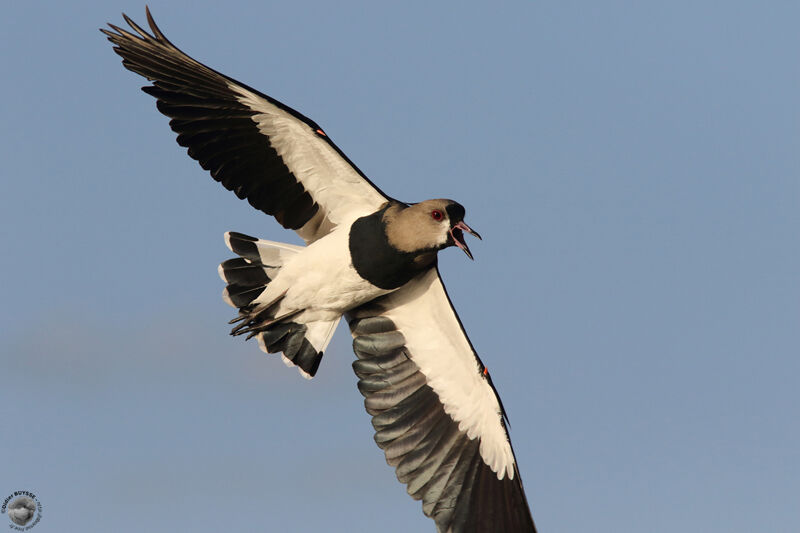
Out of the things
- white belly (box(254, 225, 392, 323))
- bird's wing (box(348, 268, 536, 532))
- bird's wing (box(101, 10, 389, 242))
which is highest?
bird's wing (box(101, 10, 389, 242))

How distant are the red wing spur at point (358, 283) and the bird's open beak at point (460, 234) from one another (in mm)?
16

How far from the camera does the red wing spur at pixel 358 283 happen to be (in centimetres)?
1282

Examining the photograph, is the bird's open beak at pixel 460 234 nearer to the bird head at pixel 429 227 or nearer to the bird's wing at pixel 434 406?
the bird head at pixel 429 227

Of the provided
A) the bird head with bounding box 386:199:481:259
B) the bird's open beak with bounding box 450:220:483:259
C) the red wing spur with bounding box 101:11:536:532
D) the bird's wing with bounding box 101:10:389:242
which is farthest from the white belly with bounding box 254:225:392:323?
the bird's open beak with bounding box 450:220:483:259

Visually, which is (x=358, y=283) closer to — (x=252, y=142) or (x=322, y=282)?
(x=322, y=282)

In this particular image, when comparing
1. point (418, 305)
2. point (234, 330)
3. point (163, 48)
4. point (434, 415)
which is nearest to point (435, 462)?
point (434, 415)

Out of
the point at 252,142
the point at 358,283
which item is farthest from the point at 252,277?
the point at 252,142

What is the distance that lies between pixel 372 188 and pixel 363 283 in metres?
0.95

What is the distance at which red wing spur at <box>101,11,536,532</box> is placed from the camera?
1282cm

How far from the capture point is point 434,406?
13930mm

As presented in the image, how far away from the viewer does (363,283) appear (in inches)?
515

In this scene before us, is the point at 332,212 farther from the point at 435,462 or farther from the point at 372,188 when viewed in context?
the point at 435,462

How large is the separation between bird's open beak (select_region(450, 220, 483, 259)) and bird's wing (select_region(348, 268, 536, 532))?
918mm

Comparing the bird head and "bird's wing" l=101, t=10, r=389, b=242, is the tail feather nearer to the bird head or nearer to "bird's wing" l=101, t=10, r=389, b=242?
"bird's wing" l=101, t=10, r=389, b=242
